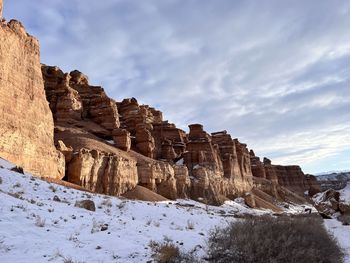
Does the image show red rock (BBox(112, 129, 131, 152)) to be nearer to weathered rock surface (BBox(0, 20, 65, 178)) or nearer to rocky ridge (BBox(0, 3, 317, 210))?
rocky ridge (BBox(0, 3, 317, 210))

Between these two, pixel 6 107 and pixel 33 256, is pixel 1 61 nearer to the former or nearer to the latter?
pixel 6 107

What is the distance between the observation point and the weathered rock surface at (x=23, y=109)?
28.0 meters

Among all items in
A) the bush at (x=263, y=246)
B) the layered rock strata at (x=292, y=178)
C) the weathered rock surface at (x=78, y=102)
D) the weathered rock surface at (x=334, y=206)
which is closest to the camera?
the bush at (x=263, y=246)

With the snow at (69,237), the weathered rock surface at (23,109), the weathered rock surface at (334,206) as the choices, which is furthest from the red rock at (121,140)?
the snow at (69,237)

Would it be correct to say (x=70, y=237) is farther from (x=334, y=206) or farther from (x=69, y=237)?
(x=334, y=206)

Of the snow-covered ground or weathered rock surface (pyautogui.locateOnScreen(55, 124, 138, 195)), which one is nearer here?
the snow-covered ground

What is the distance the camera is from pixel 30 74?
32719 mm

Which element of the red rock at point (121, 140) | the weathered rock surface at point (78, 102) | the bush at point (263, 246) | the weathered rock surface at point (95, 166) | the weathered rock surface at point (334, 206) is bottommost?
the bush at point (263, 246)

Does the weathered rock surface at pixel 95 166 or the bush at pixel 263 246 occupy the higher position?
the weathered rock surface at pixel 95 166

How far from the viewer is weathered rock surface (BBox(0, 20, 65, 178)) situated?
27984 millimetres

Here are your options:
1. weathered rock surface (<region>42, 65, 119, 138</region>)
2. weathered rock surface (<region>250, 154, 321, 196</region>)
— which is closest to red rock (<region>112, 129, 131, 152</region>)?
weathered rock surface (<region>42, 65, 119, 138</region>)

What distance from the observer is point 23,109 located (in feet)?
100

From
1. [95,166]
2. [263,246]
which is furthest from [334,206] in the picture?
[263,246]

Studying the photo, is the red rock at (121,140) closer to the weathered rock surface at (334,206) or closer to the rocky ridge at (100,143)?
the rocky ridge at (100,143)
